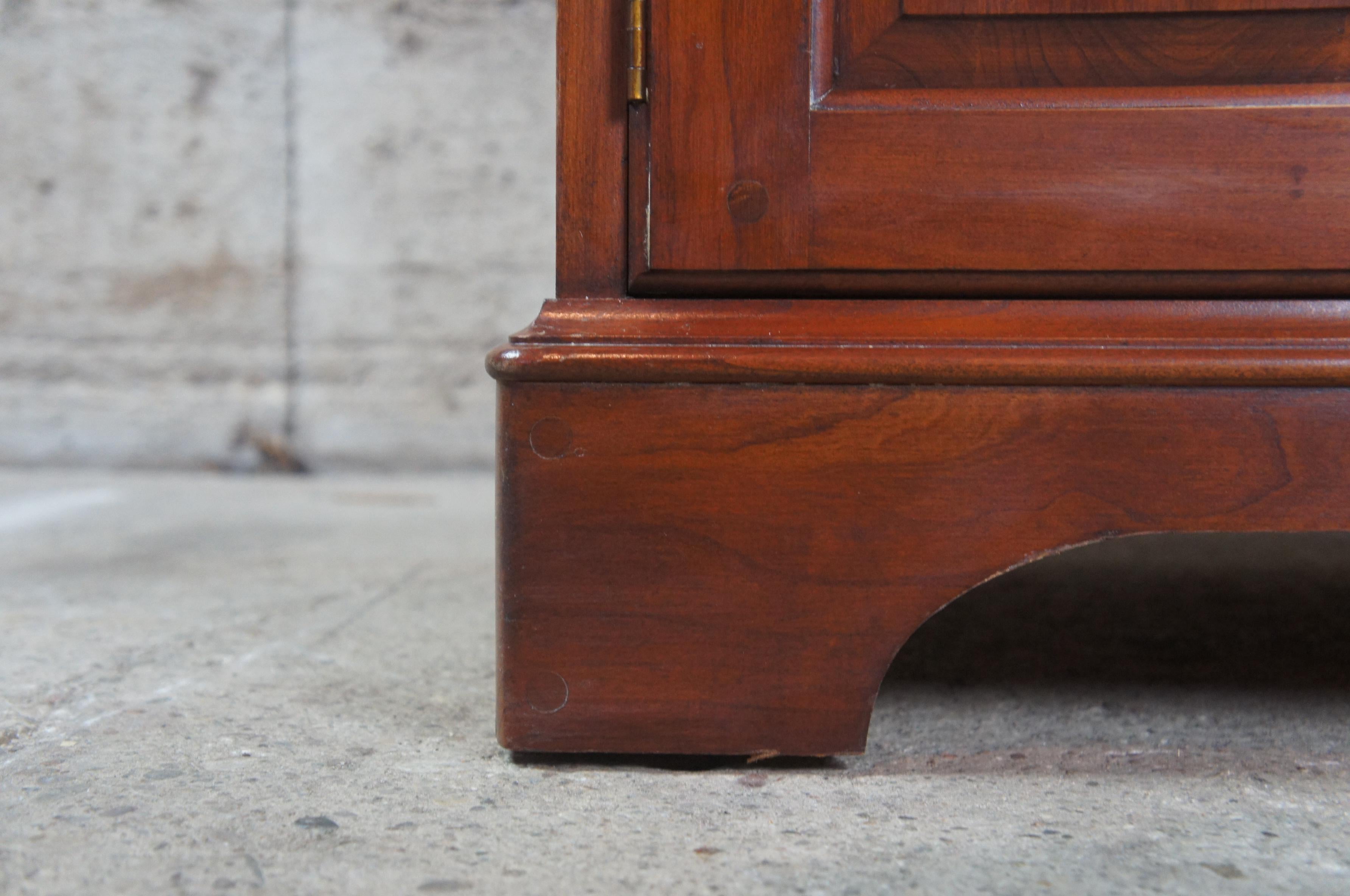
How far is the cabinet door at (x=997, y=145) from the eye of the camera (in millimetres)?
575

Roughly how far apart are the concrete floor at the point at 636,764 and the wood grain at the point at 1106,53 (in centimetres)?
42

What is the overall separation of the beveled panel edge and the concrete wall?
1592mm

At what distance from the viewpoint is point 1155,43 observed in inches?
22.8

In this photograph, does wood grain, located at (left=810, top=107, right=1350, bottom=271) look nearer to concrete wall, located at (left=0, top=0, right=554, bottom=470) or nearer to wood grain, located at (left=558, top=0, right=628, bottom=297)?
wood grain, located at (left=558, top=0, right=628, bottom=297)

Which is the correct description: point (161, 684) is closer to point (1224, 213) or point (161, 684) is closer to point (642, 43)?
point (642, 43)

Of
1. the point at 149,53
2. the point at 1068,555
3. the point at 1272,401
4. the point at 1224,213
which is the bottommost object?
the point at 1068,555

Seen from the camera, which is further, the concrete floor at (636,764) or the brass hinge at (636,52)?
the brass hinge at (636,52)

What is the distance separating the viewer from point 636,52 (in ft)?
1.95

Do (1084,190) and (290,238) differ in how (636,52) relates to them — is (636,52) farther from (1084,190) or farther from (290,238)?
(290,238)

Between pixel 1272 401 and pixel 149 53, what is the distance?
229 centimetres

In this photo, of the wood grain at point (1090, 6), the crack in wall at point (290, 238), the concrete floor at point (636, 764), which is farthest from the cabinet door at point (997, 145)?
the crack in wall at point (290, 238)

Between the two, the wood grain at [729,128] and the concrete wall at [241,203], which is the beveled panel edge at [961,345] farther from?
the concrete wall at [241,203]

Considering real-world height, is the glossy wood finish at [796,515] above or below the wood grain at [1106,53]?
below

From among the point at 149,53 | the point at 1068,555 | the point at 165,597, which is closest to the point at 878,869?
the point at 165,597
